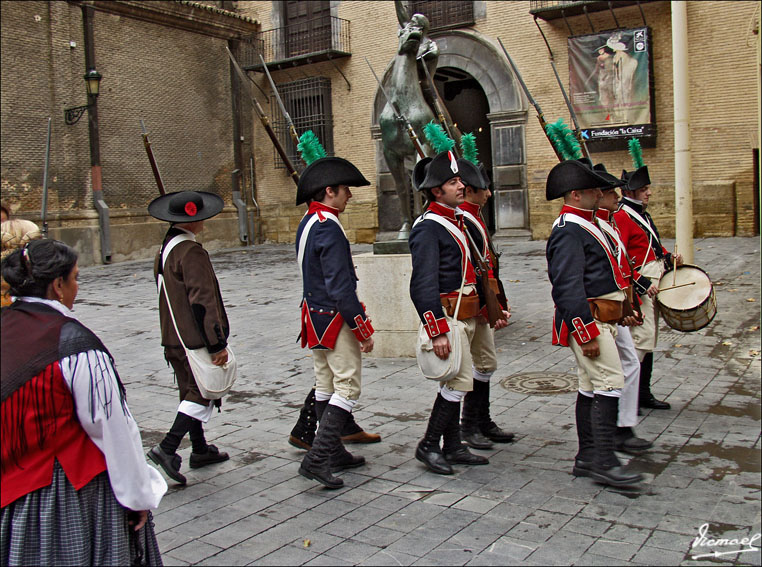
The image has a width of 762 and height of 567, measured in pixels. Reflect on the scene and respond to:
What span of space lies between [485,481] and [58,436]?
280 centimetres

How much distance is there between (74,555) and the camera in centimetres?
258

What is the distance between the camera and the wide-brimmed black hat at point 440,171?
4840 millimetres

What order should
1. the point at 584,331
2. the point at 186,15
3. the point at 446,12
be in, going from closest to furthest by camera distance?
the point at 584,331, the point at 446,12, the point at 186,15

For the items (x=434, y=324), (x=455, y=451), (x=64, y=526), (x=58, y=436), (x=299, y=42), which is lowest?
(x=455, y=451)

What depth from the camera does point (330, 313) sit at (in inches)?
187

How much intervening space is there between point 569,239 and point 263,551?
8.22 feet

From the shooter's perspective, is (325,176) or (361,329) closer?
(361,329)

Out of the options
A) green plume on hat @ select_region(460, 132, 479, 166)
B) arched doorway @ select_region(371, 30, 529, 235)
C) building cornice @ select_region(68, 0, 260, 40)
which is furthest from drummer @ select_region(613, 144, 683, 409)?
building cornice @ select_region(68, 0, 260, 40)

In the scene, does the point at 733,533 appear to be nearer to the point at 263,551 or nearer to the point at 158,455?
the point at 263,551

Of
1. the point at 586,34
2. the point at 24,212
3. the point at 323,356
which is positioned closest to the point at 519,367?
the point at 323,356

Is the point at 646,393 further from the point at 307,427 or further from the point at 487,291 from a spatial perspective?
the point at 307,427

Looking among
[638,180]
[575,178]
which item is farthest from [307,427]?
[638,180]

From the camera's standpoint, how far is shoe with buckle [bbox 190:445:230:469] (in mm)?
5082

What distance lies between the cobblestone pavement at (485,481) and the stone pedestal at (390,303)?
0.20 metres
